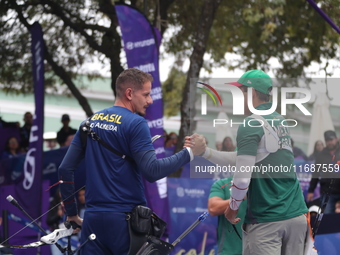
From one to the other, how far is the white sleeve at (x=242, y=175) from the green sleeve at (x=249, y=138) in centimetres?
4

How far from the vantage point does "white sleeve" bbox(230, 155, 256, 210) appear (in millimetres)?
5230

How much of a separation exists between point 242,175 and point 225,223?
6.06ft

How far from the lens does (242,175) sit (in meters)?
5.23

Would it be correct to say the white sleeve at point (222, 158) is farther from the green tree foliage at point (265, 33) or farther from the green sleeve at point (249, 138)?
the green tree foliage at point (265, 33)

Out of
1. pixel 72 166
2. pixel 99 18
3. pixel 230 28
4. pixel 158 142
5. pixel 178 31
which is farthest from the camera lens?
pixel 230 28

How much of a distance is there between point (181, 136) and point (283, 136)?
19.8 ft

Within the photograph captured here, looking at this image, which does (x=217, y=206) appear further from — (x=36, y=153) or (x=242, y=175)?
(x=36, y=153)

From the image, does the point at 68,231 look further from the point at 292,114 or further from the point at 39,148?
the point at 39,148

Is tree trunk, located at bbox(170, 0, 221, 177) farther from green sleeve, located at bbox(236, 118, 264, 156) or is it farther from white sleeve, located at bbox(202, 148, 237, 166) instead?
green sleeve, located at bbox(236, 118, 264, 156)

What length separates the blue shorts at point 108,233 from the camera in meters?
4.95

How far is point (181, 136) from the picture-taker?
11469 mm

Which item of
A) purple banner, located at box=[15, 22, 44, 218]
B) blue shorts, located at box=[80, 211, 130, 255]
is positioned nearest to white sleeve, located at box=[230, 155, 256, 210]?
blue shorts, located at box=[80, 211, 130, 255]

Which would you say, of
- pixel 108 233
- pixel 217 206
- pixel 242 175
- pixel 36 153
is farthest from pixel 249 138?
pixel 36 153

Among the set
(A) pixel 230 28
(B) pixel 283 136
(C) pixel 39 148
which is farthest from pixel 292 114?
(A) pixel 230 28
